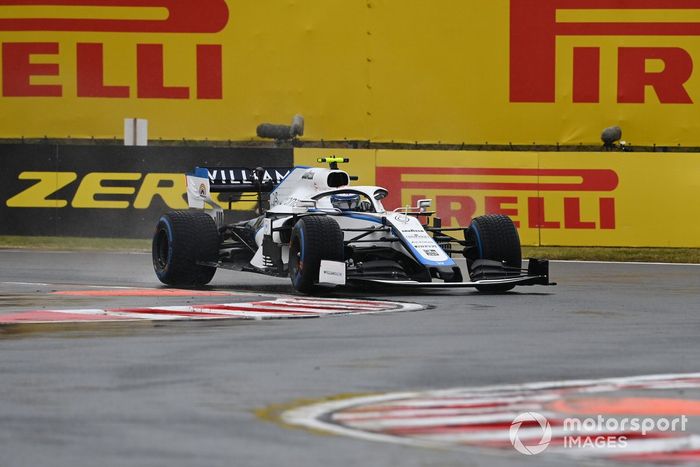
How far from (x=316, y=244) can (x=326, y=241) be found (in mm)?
99

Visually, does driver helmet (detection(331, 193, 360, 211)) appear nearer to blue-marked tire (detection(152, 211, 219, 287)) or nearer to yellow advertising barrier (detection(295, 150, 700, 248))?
blue-marked tire (detection(152, 211, 219, 287))

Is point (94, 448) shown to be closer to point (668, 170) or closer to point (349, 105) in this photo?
point (668, 170)

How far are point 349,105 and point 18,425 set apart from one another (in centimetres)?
1911

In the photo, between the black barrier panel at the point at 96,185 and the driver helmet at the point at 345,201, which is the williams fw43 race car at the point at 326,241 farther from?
the black barrier panel at the point at 96,185

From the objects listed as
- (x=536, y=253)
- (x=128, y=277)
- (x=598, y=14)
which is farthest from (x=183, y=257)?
(x=598, y=14)

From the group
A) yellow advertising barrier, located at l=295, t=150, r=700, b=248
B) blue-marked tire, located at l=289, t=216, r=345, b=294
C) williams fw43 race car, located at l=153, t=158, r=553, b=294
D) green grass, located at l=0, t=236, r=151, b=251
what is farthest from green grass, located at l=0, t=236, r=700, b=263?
blue-marked tire, located at l=289, t=216, r=345, b=294

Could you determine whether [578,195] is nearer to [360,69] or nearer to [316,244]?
[360,69]

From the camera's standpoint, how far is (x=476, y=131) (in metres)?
25.2

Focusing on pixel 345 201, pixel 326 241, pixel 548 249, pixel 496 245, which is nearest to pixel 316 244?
pixel 326 241

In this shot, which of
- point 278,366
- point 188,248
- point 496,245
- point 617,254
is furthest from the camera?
point 617,254

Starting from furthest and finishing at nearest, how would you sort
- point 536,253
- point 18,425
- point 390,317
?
point 536,253 → point 390,317 → point 18,425

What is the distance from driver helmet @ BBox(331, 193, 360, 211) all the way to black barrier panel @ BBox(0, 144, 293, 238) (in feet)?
24.2

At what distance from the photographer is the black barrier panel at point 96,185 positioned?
2325 centimetres

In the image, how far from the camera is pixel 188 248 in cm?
1614
